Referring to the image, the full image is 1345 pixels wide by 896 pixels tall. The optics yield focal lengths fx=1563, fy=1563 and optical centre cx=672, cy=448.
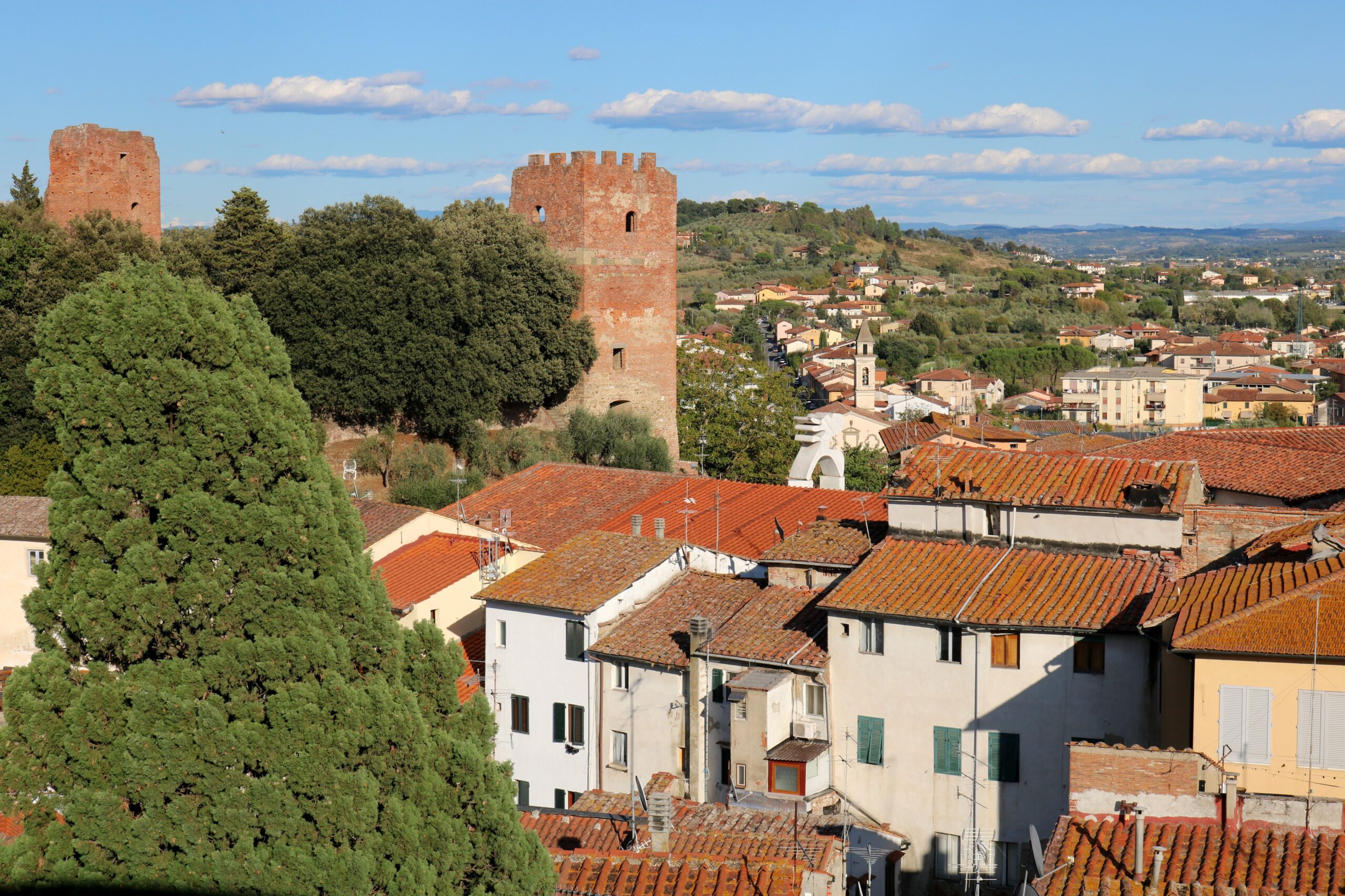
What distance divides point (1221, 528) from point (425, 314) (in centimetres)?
1863

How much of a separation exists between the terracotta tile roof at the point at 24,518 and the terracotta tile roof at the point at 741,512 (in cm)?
837

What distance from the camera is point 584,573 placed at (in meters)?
18.6

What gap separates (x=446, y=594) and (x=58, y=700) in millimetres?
13164

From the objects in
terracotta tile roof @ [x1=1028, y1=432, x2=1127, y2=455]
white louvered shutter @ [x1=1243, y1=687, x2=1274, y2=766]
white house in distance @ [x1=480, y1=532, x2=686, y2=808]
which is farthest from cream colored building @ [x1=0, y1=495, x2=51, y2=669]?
white louvered shutter @ [x1=1243, y1=687, x2=1274, y2=766]

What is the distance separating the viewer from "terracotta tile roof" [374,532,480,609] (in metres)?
20.6

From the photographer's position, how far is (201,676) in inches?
301

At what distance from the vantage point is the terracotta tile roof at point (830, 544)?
1772cm

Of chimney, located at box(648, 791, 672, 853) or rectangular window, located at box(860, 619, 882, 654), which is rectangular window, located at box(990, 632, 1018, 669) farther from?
chimney, located at box(648, 791, 672, 853)

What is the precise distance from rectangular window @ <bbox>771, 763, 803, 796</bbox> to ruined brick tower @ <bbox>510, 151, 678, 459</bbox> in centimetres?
2014

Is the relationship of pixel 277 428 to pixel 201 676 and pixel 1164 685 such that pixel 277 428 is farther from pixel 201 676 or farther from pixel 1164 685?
pixel 1164 685

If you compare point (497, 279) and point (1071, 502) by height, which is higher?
point (497, 279)

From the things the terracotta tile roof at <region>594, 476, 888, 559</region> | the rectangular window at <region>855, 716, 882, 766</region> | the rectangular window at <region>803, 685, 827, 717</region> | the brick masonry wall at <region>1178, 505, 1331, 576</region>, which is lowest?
the rectangular window at <region>855, 716, 882, 766</region>

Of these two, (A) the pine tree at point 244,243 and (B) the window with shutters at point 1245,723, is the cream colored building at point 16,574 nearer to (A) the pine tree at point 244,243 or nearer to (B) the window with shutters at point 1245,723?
(A) the pine tree at point 244,243

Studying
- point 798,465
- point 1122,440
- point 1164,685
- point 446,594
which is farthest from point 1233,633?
point 1122,440
